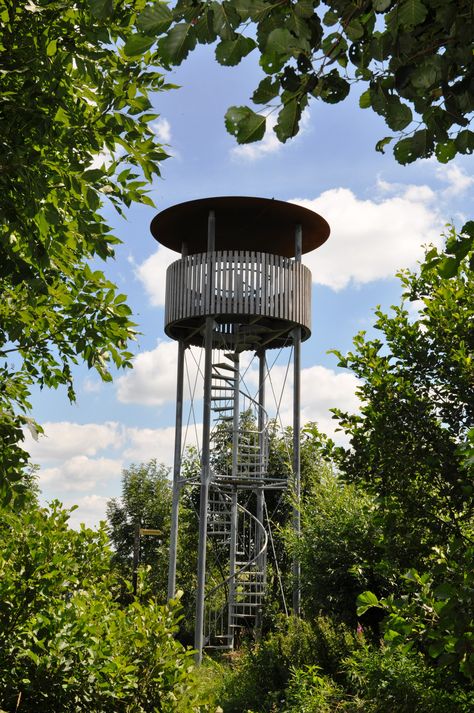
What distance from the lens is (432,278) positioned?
19.5 feet

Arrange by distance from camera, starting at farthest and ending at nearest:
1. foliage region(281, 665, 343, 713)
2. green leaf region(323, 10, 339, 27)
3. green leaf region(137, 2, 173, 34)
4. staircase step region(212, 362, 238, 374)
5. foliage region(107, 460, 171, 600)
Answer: foliage region(107, 460, 171, 600) < staircase step region(212, 362, 238, 374) < foliage region(281, 665, 343, 713) < green leaf region(323, 10, 339, 27) < green leaf region(137, 2, 173, 34)

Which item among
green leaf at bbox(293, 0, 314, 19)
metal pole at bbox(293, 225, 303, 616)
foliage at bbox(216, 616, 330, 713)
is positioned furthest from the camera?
metal pole at bbox(293, 225, 303, 616)

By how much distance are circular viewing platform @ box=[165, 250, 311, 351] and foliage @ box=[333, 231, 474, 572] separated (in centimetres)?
863

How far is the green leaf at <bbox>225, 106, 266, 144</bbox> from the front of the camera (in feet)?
6.68

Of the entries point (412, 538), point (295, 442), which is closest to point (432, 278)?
point (412, 538)

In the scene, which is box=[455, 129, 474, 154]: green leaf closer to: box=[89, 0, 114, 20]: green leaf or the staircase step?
box=[89, 0, 114, 20]: green leaf

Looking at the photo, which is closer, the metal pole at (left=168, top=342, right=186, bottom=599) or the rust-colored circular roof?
the rust-colored circular roof

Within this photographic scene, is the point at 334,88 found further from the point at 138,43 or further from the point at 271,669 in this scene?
the point at 271,669

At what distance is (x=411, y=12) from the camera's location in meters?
2.01

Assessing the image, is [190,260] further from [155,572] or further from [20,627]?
[155,572]

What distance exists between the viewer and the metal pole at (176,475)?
584 inches

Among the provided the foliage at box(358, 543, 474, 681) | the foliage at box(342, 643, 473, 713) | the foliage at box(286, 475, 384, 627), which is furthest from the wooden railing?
the foliage at box(358, 543, 474, 681)

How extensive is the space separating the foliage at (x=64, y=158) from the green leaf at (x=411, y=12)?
2.75 meters

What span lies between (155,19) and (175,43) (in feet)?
0.24
